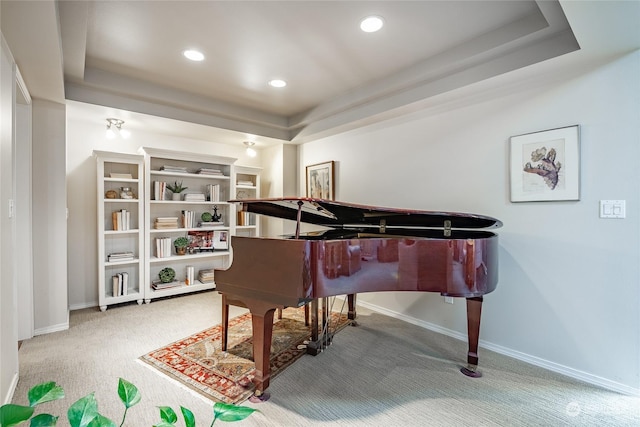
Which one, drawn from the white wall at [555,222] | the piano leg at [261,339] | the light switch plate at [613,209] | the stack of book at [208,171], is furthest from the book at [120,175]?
the light switch plate at [613,209]

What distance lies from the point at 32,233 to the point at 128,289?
130cm


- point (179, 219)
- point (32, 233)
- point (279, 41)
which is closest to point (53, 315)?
point (32, 233)

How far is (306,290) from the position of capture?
1731 millimetres

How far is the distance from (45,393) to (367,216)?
235 centimetres

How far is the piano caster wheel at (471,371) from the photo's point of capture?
216 centimetres

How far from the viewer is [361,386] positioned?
2.02 m

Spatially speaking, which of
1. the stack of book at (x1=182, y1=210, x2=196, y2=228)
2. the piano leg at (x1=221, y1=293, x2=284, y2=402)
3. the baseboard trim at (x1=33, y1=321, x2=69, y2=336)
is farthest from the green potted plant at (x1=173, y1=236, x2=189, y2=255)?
the piano leg at (x1=221, y1=293, x2=284, y2=402)

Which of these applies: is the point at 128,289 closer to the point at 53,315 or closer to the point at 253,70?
the point at 53,315

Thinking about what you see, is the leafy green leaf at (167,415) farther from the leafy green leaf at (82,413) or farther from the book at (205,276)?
the book at (205,276)

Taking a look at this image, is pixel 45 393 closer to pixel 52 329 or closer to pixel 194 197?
pixel 52 329

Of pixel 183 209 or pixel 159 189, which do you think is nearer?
pixel 159 189

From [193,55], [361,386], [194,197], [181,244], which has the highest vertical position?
[193,55]

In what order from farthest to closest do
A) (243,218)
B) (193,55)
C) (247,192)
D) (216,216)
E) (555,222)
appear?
1. (247,192)
2. (243,218)
3. (216,216)
4. (193,55)
5. (555,222)

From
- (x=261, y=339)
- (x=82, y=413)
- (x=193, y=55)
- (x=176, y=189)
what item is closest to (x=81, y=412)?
(x=82, y=413)
